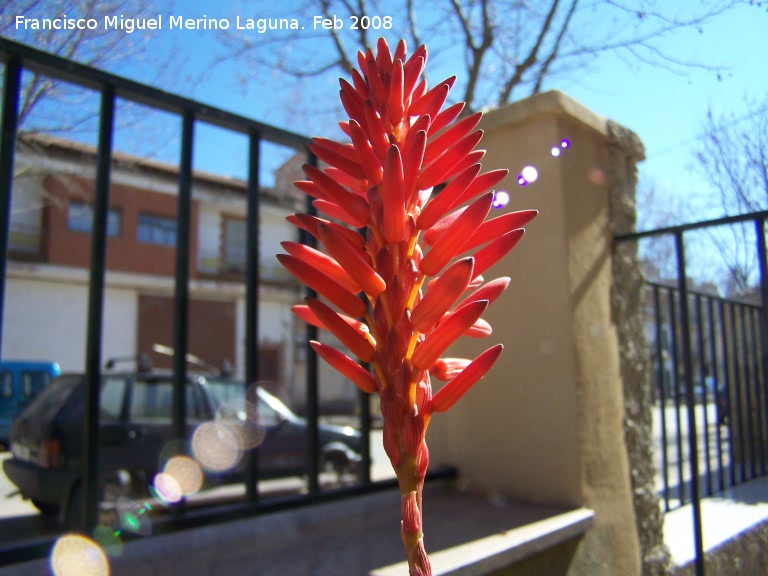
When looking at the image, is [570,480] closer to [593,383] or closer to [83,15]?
[593,383]

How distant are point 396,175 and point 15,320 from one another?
2113 centimetres

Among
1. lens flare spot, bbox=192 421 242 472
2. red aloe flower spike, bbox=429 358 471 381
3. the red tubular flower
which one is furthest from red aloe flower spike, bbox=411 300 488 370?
lens flare spot, bbox=192 421 242 472

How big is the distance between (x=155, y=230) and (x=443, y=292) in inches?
900

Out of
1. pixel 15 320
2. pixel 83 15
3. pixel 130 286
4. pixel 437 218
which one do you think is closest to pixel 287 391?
pixel 130 286

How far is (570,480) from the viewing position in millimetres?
2043

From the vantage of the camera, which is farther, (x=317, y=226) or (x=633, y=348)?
(x=633, y=348)

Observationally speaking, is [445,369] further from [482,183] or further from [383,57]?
[383,57]

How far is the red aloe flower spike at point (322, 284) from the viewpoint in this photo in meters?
0.53

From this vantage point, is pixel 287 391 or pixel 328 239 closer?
pixel 328 239

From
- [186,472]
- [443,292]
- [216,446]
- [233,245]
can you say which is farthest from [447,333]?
[233,245]

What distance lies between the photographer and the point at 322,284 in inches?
21.4

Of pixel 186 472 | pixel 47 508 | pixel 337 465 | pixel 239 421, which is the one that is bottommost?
pixel 337 465

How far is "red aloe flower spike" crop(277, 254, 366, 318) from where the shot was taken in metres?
0.53

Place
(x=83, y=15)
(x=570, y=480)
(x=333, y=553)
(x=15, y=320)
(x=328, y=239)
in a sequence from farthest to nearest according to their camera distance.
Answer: (x=15, y=320), (x=83, y=15), (x=570, y=480), (x=333, y=553), (x=328, y=239)
